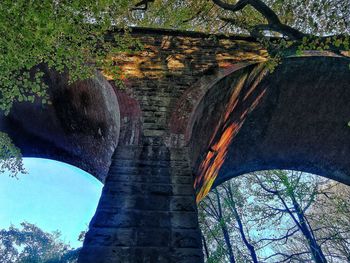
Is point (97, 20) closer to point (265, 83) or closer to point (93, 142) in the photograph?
point (93, 142)

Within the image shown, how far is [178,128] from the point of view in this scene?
13.3 ft

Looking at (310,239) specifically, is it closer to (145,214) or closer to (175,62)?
(175,62)

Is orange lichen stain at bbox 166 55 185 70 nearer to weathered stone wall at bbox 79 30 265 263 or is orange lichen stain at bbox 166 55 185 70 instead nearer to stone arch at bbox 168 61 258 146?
weathered stone wall at bbox 79 30 265 263

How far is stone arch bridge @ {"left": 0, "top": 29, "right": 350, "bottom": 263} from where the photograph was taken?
2.71 metres

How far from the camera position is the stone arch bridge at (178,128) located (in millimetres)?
2713

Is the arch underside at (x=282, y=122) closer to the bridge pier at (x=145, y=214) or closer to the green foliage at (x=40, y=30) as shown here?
the bridge pier at (x=145, y=214)

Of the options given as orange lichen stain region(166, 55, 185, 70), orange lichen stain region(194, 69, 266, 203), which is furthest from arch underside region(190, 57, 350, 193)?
orange lichen stain region(166, 55, 185, 70)

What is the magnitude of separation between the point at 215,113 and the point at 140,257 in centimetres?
322

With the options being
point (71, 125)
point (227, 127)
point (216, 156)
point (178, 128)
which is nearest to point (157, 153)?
point (178, 128)

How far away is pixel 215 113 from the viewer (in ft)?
16.9

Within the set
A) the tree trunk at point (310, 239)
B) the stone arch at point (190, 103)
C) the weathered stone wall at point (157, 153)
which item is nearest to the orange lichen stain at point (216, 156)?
the stone arch at point (190, 103)

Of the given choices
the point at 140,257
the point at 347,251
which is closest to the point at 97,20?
the point at 140,257

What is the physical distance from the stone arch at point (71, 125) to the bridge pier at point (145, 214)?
1660mm

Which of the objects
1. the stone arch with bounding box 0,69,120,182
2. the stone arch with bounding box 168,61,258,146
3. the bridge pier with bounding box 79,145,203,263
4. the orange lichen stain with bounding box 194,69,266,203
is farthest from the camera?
the stone arch with bounding box 0,69,120,182
